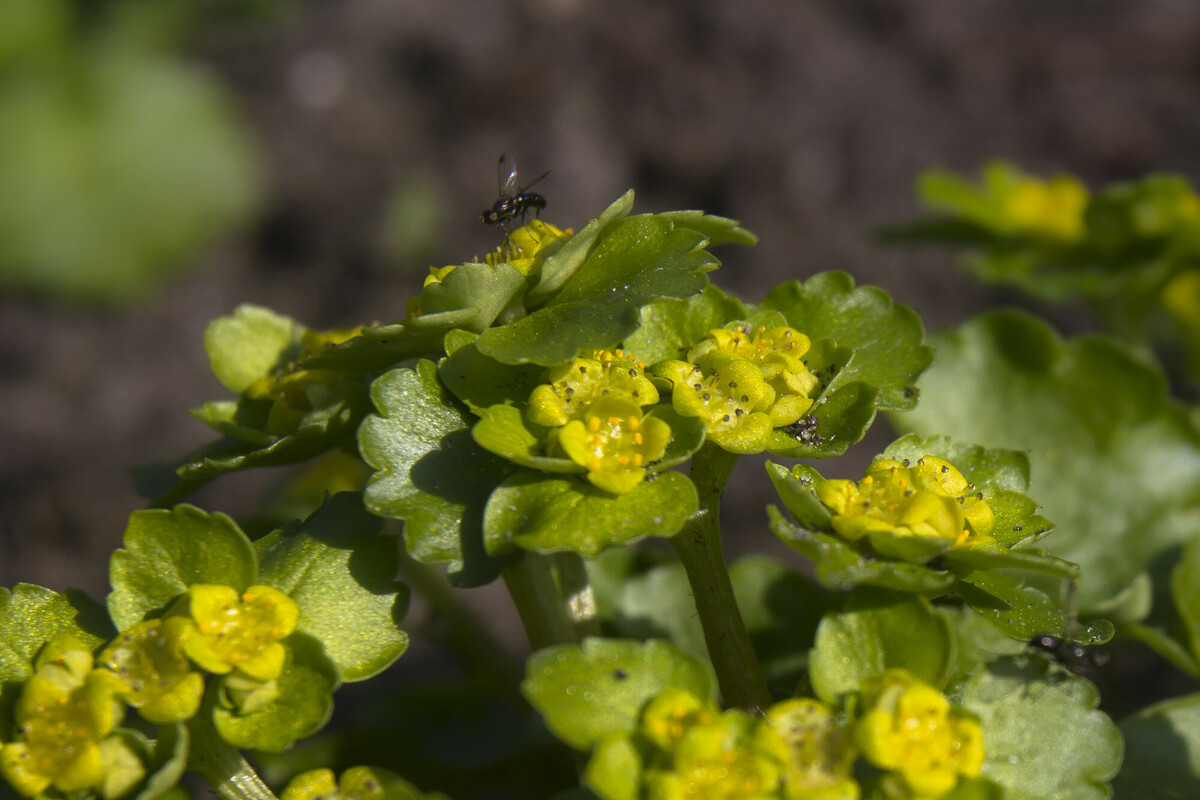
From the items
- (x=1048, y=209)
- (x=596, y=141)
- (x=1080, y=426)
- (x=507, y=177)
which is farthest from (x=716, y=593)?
(x=596, y=141)

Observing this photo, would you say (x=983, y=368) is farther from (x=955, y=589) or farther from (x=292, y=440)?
(x=292, y=440)

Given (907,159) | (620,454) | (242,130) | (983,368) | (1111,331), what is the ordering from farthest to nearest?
→ 1. (242,130)
2. (907,159)
3. (1111,331)
4. (983,368)
5. (620,454)

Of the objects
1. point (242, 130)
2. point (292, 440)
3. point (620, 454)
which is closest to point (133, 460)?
point (242, 130)

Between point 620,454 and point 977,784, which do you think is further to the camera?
point 620,454

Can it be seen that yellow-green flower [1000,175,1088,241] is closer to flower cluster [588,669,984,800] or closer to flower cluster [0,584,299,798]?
→ flower cluster [588,669,984,800]

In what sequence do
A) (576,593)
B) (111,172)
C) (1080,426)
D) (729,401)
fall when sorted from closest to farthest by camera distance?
(729,401) → (576,593) → (1080,426) → (111,172)

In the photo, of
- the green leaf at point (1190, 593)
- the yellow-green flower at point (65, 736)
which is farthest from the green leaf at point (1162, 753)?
the yellow-green flower at point (65, 736)

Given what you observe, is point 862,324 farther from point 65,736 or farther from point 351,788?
point 65,736
